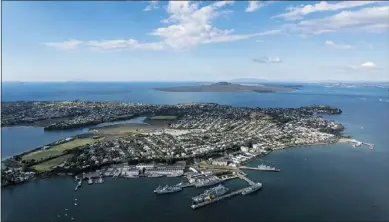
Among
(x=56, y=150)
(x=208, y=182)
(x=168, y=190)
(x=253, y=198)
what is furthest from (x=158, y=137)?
(x=253, y=198)

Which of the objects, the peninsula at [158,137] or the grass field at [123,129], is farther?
the grass field at [123,129]

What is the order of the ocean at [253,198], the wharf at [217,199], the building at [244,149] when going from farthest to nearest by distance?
the building at [244,149]
the wharf at [217,199]
the ocean at [253,198]

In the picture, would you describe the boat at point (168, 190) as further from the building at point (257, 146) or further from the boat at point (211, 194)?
the building at point (257, 146)

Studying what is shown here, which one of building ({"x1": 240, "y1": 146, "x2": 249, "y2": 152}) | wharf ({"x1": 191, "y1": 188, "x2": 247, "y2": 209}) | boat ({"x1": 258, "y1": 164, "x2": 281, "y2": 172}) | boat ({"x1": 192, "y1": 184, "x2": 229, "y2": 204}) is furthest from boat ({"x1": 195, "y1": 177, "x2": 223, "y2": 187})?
building ({"x1": 240, "y1": 146, "x2": 249, "y2": 152})

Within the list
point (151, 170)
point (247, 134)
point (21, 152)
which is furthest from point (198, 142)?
point (21, 152)

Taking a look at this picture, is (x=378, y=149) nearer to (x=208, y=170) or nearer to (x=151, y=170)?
(x=208, y=170)

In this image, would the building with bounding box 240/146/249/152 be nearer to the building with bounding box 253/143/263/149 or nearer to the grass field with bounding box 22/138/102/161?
the building with bounding box 253/143/263/149

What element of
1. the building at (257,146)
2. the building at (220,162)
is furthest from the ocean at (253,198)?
the building at (257,146)

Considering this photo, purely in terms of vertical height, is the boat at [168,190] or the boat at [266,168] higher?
the boat at [266,168]
